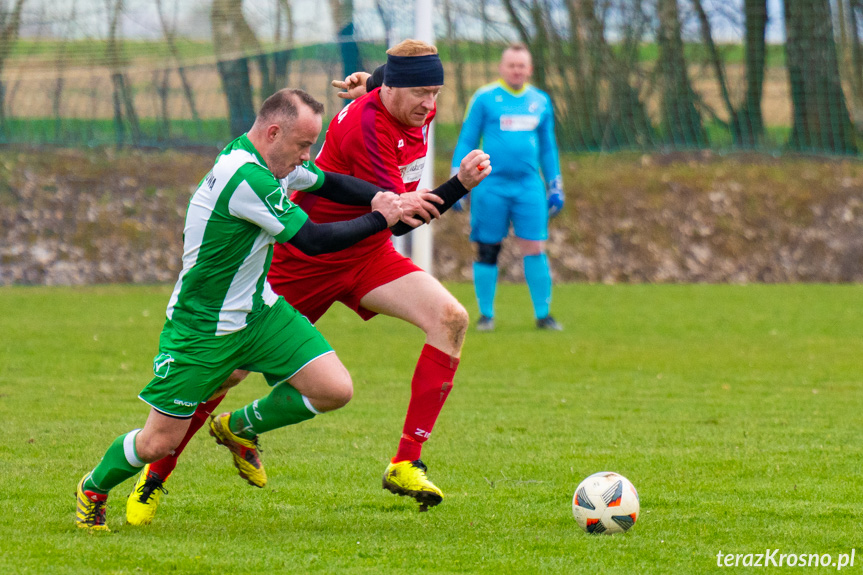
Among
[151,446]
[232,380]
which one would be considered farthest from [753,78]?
[151,446]

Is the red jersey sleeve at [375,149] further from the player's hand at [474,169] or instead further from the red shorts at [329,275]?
the player's hand at [474,169]

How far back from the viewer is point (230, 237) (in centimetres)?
396

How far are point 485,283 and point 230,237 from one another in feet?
21.4

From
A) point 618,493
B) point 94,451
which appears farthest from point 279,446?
point 618,493

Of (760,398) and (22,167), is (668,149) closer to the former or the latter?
(22,167)

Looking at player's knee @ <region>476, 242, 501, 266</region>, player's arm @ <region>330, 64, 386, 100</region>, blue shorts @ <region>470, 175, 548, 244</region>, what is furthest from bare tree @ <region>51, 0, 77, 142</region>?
player's arm @ <region>330, 64, 386, 100</region>

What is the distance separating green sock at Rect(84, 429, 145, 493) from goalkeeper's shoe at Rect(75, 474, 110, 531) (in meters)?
0.02

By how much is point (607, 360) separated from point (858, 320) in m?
3.94

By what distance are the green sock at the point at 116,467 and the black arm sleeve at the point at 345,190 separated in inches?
50.4

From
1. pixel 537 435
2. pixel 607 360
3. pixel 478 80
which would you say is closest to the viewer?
pixel 537 435

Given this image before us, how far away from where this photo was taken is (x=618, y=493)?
3877 millimetres

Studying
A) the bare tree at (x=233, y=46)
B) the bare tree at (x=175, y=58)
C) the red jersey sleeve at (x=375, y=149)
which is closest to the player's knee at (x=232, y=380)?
the red jersey sleeve at (x=375, y=149)

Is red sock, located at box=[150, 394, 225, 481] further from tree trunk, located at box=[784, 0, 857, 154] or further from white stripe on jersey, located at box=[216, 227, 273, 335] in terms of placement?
tree trunk, located at box=[784, 0, 857, 154]

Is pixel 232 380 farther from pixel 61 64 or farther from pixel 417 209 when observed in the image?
pixel 61 64
